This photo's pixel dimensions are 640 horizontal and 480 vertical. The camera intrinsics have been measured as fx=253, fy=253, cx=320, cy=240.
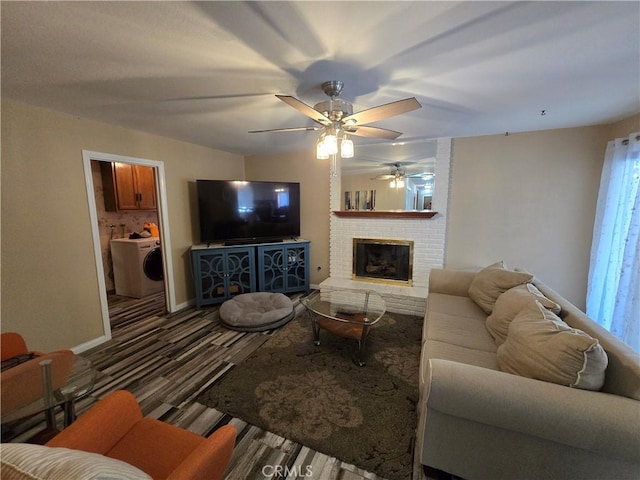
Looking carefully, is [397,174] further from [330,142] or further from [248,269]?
[248,269]

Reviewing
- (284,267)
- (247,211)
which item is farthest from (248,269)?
(247,211)

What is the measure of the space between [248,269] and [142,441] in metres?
2.74

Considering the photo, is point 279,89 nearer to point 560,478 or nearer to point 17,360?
point 17,360

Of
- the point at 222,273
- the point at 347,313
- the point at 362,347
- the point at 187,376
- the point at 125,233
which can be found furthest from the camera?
the point at 125,233

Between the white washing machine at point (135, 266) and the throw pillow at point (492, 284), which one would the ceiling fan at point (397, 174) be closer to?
the throw pillow at point (492, 284)

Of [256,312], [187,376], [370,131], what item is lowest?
[187,376]

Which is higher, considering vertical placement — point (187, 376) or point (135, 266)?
point (135, 266)

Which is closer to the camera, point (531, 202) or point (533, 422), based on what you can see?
point (533, 422)

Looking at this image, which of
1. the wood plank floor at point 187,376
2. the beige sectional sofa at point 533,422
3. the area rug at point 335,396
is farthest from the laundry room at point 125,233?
the beige sectional sofa at point 533,422

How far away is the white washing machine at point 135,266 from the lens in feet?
12.8

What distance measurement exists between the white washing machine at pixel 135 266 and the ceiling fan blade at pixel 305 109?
3.40 metres

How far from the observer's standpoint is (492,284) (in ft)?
7.56

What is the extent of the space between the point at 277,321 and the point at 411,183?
2607 millimetres

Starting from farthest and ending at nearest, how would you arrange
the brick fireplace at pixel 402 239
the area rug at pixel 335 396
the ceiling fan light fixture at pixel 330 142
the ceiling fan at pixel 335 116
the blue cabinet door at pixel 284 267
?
the blue cabinet door at pixel 284 267 → the brick fireplace at pixel 402 239 → the ceiling fan light fixture at pixel 330 142 → the ceiling fan at pixel 335 116 → the area rug at pixel 335 396
